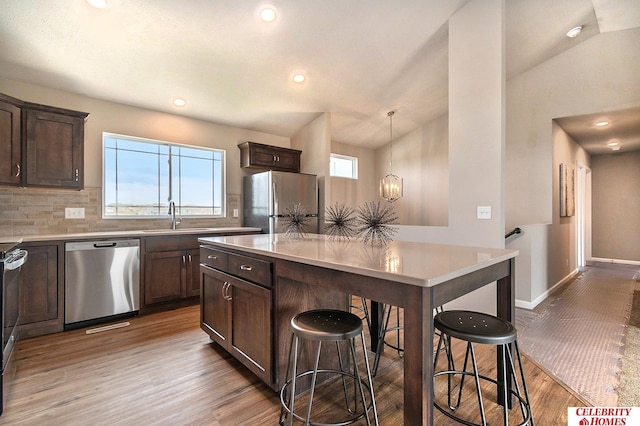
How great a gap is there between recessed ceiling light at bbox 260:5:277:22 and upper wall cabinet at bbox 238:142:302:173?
1.95 metres

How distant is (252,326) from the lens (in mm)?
1936

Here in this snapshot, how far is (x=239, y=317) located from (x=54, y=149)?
262 centimetres

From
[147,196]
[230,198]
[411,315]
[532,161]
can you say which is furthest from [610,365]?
[147,196]

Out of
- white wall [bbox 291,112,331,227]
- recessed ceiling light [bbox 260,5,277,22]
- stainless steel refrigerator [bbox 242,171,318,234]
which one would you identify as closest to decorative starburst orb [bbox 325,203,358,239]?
stainless steel refrigerator [bbox 242,171,318,234]

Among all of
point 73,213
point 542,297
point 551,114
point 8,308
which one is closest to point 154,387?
point 8,308

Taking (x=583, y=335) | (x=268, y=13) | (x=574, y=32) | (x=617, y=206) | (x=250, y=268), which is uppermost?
(x=574, y=32)

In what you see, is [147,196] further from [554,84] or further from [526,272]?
[554,84]

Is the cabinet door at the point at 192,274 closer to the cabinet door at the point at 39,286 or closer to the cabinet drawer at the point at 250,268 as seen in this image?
the cabinet door at the point at 39,286

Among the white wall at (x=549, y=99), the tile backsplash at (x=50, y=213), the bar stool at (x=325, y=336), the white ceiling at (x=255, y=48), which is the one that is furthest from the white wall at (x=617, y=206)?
the tile backsplash at (x=50, y=213)

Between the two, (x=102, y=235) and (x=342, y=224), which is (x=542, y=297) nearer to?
(x=342, y=224)

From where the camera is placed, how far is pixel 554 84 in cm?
434

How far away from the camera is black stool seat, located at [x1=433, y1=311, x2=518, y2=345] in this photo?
129 centimetres

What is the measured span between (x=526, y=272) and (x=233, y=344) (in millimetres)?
3539

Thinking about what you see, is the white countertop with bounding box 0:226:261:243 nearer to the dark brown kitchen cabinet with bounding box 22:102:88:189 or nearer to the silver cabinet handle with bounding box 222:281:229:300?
the dark brown kitchen cabinet with bounding box 22:102:88:189
